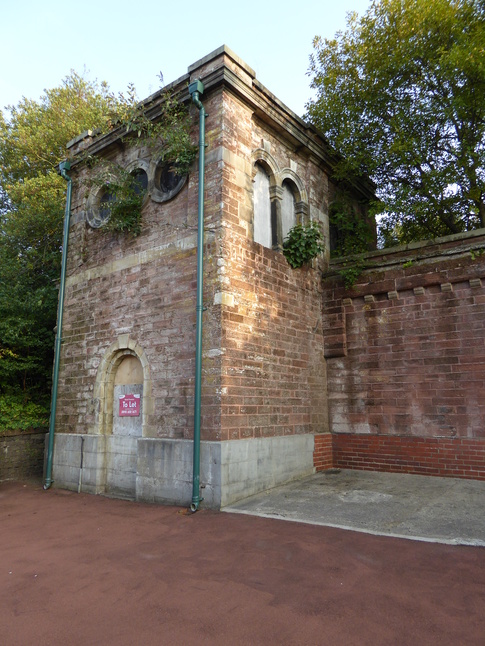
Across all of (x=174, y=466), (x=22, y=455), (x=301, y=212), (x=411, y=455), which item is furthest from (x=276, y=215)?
(x=22, y=455)

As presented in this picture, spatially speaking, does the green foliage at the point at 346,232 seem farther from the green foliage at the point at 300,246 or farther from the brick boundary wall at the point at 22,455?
→ the brick boundary wall at the point at 22,455

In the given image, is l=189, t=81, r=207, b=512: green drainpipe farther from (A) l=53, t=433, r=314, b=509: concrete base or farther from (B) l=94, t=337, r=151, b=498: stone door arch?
(B) l=94, t=337, r=151, b=498: stone door arch

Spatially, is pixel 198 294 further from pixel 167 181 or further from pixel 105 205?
pixel 105 205

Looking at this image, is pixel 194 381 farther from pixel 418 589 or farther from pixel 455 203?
pixel 455 203

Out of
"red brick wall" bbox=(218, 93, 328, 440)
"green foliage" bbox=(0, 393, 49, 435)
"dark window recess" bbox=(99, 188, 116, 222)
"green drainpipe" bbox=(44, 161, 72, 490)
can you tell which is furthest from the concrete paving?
"dark window recess" bbox=(99, 188, 116, 222)

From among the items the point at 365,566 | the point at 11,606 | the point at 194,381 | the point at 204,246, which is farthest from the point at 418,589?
the point at 204,246

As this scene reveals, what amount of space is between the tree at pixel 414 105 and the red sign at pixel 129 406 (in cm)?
642

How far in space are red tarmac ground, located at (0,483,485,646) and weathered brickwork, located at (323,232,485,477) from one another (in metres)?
3.62

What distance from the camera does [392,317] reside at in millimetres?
9016

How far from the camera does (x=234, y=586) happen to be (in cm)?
400

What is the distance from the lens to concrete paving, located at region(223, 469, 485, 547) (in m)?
5.32

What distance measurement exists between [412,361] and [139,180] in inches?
259

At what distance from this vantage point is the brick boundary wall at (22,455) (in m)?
10.2

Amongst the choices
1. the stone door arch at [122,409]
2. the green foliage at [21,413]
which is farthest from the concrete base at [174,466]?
the green foliage at [21,413]
